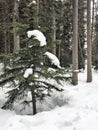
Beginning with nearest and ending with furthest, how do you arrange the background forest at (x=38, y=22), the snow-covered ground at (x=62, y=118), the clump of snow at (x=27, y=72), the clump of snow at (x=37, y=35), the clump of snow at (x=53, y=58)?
the snow-covered ground at (x=62, y=118) → the clump of snow at (x=27, y=72) → the clump of snow at (x=37, y=35) → the clump of snow at (x=53, y=58) → the background forest at (x=38, y=22)

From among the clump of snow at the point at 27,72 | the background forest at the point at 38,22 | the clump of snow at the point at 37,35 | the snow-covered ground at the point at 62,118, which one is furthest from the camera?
the background forest at the point at 38,22

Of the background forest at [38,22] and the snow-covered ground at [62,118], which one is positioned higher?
the background forest at [38,22]

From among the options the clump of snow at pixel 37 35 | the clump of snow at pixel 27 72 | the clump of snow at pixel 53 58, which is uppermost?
the clump of snow at pixel 37 35

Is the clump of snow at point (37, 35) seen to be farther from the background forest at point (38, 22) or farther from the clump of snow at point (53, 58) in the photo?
the clump of snow at point (53, 58)

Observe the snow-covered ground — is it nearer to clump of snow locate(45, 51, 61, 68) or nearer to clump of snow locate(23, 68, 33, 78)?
clump of snow locate(23, 68, 33, 78)

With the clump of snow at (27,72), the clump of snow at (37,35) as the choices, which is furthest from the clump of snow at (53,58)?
the clump of snow at (27,72)

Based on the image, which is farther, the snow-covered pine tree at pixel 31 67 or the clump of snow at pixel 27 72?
the snow-covered pine tree at pixel 31 67

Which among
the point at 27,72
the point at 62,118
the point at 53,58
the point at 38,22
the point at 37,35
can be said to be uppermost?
the point at 38,22

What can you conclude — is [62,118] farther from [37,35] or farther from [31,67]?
[37,35]

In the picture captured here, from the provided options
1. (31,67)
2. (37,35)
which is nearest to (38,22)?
(37,35)

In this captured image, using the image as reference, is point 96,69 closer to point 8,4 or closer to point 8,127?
point 8,4

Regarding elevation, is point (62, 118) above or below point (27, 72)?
below

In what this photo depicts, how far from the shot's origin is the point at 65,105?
9094mm

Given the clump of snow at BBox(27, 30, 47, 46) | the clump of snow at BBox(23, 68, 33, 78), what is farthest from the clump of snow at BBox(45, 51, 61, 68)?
the clump of snow at BBox(23, 68, 33, 78)
